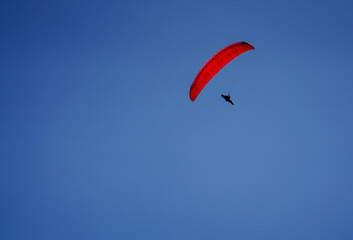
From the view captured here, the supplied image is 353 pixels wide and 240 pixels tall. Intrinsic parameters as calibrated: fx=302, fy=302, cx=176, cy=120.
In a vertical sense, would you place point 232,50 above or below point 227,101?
above

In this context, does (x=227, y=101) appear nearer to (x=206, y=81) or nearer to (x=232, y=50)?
(x=206, y=81)

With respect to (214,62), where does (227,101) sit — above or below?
below

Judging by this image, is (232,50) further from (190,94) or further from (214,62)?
(190,94)

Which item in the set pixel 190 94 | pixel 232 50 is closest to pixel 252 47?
pixel 232 50

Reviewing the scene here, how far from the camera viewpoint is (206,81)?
24.7 m

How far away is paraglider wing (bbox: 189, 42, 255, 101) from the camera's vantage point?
72.0 ft

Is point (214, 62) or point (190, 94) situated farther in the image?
point (190, 94)

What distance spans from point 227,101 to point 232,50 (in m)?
4.92

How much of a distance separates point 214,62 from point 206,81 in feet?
7.14

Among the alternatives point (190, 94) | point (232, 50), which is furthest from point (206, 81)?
point (232, 50)

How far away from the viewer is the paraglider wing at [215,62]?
2196 centimetres

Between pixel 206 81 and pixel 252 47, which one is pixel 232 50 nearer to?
pixel 252 47

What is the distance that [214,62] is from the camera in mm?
22938

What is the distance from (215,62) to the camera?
23.0 m
